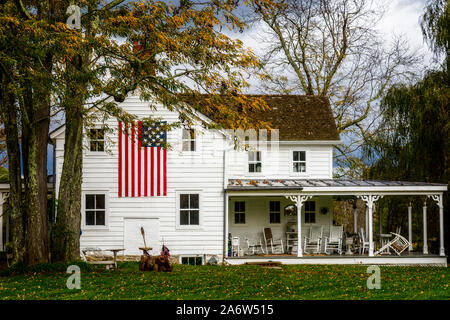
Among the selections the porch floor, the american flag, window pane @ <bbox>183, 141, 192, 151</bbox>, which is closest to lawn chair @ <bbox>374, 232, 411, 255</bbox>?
the porch floor

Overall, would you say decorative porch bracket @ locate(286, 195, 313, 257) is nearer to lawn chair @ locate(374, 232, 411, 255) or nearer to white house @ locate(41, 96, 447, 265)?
white house @ locate(41, 96, 447, 265)

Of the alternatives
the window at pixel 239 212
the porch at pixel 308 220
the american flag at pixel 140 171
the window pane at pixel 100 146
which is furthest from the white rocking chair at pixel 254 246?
the window pane at pixel 100 146

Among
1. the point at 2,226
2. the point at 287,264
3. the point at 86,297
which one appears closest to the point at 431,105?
the point at 287,264

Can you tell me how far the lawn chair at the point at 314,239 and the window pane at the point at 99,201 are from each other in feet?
27.5

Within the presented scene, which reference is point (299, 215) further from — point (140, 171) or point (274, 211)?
point (140, 171)

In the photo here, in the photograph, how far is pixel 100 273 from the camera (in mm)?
16562

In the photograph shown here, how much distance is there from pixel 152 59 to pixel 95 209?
8779mm

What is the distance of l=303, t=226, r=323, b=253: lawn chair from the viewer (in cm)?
2363

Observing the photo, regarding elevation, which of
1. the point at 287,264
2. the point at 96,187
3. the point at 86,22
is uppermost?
the point at 86,22

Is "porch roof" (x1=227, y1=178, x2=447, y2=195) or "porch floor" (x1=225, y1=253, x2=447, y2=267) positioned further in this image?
"porch floor" (x1=225, y1=253, x2=447, y2=267)

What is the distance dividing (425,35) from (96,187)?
14.5m

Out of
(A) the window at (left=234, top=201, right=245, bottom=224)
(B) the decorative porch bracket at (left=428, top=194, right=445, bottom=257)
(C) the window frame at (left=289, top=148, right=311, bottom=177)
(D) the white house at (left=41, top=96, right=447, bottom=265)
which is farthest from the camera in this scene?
(C) the window frame at (left=289, top=148, right=311, bottom=177)

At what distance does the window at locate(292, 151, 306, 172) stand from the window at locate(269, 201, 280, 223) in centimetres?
182
